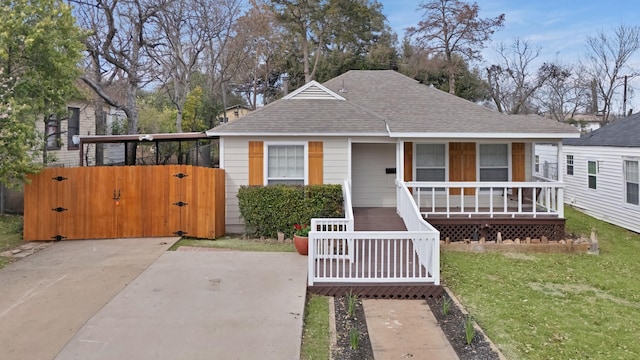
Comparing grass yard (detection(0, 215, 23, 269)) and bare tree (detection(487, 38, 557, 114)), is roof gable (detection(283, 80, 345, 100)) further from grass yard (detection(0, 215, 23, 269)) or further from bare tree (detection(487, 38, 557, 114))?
bare tree (detection(487, 38, 557, 114))

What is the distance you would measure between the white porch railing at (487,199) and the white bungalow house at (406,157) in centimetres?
3

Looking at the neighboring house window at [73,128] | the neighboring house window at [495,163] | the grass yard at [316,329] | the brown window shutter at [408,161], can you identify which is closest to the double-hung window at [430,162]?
the brown window shutter at [408,161]

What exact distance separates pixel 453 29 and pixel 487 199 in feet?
68.6

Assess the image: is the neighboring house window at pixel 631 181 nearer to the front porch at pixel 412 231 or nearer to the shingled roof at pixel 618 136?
the shingled roof at pixel 618 136

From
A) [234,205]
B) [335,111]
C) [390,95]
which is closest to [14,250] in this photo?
[234,205]

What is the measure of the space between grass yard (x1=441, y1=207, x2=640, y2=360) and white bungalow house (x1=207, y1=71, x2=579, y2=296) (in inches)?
62.9

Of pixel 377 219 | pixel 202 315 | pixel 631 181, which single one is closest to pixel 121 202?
pixel 202 315

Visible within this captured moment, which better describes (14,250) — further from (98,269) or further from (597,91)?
(597,91)

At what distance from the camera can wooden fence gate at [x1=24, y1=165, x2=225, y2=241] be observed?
34.4ft

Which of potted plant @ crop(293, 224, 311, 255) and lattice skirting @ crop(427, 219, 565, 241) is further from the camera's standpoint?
lattice skirting @ crop(427, 219, 565, 241)

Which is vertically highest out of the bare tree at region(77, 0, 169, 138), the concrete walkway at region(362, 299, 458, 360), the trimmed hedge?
the bare tree at region(77, 0, 169, 138)

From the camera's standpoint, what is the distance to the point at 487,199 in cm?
1251

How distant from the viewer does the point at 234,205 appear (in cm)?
1194

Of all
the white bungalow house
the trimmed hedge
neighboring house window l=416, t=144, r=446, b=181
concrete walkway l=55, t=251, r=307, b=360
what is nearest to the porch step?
the white bungalow house
